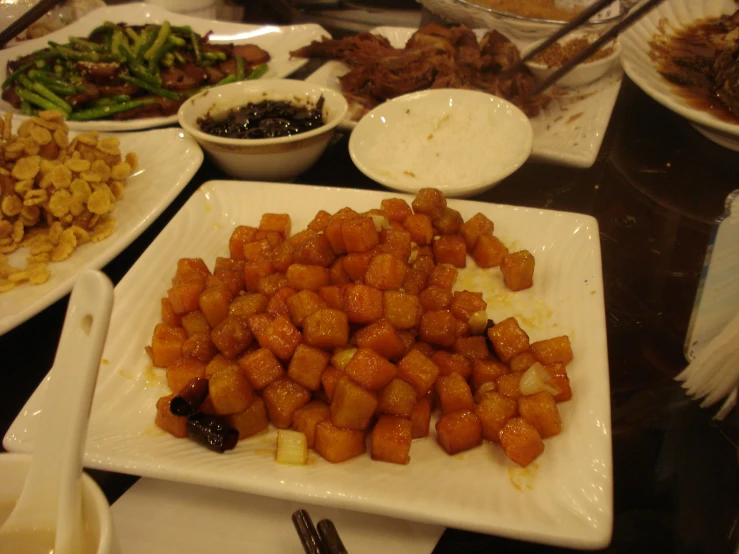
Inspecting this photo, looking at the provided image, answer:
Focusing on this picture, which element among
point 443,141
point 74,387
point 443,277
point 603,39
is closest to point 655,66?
point 603,39

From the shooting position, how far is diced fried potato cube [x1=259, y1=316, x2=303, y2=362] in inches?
57.6

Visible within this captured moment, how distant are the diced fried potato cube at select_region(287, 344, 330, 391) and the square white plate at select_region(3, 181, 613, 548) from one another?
0.18m

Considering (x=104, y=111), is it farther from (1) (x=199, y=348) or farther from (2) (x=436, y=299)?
(2) (x=436, y=299)

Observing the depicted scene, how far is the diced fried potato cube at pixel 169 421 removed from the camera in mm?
1326

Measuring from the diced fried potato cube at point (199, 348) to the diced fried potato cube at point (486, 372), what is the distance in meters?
0.78

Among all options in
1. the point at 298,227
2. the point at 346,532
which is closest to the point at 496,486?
the point at 346,532

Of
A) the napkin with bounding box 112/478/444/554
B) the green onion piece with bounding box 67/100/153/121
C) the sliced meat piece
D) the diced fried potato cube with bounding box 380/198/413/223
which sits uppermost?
the sliced meat piece

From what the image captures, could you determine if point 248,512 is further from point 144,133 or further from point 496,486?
point 144,133

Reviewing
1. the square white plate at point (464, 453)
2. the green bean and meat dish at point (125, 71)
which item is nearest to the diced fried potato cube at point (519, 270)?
the square white plate at point (464, 453)

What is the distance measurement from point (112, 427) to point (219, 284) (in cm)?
52

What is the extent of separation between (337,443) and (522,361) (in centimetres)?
56

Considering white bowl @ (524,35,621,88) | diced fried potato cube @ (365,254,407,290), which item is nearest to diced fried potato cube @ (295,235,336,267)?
diced fried potato cube @ (365,254,407,290)

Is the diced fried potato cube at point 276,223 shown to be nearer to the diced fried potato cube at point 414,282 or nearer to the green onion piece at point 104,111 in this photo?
the diced fried potato cube at point 414,282

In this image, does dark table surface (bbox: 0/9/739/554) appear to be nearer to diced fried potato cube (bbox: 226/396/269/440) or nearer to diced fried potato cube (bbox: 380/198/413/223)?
diced fried potato cube (bbox: 226/396/269/440)
